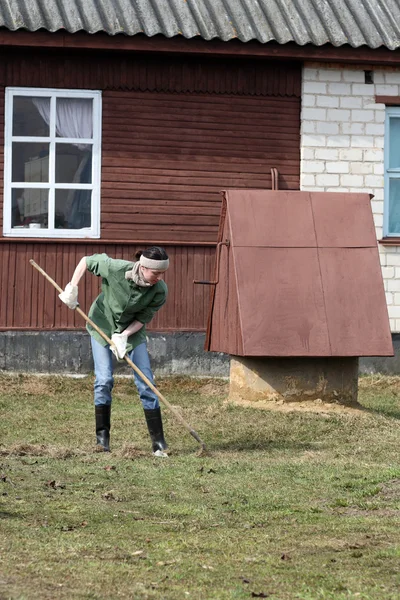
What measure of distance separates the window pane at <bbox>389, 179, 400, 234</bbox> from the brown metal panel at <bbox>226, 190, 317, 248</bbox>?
12.9ft

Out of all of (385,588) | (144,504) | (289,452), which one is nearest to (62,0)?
(289,452)

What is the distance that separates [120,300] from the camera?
9.24 m

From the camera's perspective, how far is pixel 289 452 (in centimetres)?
948

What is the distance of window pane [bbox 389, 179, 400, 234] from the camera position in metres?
15.8

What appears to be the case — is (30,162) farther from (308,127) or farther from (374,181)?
(374,181)

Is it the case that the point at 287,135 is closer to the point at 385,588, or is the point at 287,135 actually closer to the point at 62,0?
the point at 62,0

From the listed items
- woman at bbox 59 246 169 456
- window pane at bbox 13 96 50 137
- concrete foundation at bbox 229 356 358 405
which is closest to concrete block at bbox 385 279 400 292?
concrete foundation at bbox 229 356 358 405

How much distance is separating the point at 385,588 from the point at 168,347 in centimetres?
1002

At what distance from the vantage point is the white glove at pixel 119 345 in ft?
30.0

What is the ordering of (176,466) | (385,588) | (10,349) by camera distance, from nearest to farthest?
(385,588) < (176,466) < (10,349)

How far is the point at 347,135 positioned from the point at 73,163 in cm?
370

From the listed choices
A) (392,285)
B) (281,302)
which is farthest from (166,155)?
(281,302)

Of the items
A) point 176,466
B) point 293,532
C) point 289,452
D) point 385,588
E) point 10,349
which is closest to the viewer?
point 385,588

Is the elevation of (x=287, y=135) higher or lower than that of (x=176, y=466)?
higher
